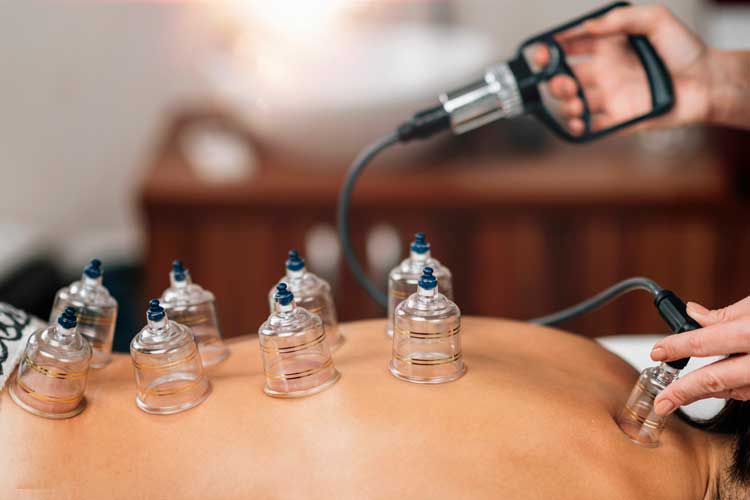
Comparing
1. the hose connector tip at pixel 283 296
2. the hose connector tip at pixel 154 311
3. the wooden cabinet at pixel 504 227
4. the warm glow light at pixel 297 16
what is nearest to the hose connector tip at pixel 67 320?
the hose connector tip at pixel 154 311

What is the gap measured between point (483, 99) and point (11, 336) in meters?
0.57

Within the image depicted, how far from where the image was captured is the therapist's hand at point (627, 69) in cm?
109

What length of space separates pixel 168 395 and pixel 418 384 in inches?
8.9

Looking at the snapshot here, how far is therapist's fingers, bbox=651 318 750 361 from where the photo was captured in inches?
26.6

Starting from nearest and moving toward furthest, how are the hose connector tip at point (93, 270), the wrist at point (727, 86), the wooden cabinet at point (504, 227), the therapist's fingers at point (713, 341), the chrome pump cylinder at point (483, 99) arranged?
1. the therapist's fingers at point (713, 341)
2. the hose connector tip at point (93, 270)
3. the chrome pump cylinder at point (483, 99)
4. the wrist at point (727, 86)
5. the wooden cabinet at point (504, 227)

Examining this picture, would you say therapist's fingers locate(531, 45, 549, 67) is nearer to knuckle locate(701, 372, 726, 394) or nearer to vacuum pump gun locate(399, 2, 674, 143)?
vacuum pump gun locate(399, 2, 674, 143)

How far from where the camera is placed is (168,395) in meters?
0.77

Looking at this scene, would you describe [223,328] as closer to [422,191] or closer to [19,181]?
[422,191]

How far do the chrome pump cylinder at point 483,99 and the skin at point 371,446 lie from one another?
0.32m

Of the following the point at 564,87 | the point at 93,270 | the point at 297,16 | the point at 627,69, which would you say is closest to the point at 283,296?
the point at 93,270

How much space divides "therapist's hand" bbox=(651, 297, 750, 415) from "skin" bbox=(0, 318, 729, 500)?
0.07m

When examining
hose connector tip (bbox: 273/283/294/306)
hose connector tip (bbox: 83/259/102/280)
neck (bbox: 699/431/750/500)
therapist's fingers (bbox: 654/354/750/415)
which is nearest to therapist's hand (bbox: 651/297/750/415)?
therapist's fingers (bbox: 654/354/750/415)

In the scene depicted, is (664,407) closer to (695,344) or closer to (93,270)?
(695,344)

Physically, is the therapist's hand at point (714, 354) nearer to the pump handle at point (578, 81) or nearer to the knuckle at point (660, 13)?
the pump handle at point (578, 81)
